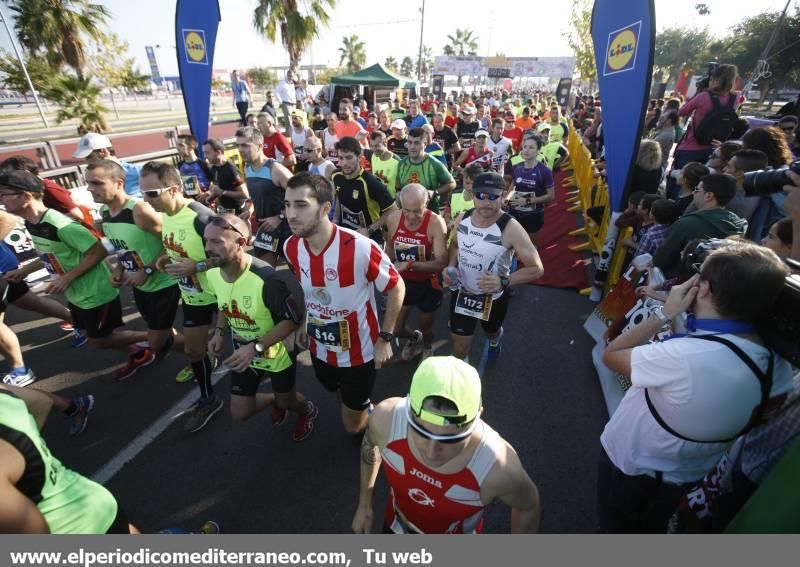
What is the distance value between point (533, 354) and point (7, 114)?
4620cm

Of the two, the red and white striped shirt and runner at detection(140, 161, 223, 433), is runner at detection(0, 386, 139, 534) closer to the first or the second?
the red and white striped shirt

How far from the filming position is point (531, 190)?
20.0 ft

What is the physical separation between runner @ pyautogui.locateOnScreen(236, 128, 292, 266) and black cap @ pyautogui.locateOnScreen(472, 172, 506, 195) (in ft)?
9.36

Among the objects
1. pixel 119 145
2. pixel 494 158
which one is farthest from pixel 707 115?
pixel 119 145

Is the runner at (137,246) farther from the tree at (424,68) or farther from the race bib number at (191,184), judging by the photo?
the tree at (424,68)

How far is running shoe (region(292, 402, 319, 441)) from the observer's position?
11.7 ft

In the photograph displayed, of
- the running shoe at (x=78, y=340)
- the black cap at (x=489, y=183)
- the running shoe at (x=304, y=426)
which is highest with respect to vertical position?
the black cap at (x=489, y=183)

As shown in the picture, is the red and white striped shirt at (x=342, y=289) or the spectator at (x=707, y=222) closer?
the red and white striped shirt at (x=342, y=289)

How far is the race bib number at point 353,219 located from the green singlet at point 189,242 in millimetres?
1789

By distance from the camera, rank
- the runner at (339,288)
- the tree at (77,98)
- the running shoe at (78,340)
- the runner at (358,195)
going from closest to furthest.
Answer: the runner at (339,288) → the runner at (358,195) → the running shoe at (78,340) → the tree at (77,98)

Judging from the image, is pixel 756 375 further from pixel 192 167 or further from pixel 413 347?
pixel 192 167

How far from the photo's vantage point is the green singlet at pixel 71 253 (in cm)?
361

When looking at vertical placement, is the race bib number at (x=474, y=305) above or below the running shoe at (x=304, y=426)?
above

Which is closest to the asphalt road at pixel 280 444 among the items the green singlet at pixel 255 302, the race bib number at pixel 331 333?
the green singlet at pixel 255 302
